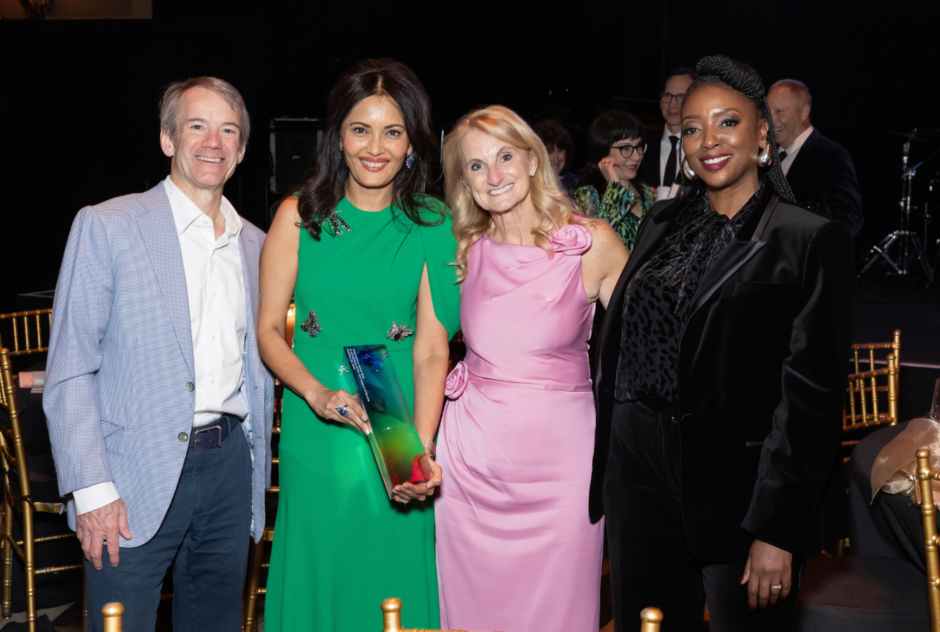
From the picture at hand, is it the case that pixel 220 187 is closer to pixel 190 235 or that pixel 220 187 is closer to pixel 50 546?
pixel 190 235

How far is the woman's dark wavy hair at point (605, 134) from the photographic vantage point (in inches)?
157

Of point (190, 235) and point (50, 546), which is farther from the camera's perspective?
point (50, 546)

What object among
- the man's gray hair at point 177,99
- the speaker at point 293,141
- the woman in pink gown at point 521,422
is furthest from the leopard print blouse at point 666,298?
the speaker at point 293,141

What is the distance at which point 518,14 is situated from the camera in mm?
7996

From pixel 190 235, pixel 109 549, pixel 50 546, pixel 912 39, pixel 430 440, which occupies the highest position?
pixel 912 39

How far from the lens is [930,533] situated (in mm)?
1680

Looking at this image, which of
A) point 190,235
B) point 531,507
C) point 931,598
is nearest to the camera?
point 931,598

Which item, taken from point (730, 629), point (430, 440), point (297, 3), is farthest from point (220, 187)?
point (297, 3)

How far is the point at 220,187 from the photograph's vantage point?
196 centimetres

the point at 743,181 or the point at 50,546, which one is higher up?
the point at 743,181

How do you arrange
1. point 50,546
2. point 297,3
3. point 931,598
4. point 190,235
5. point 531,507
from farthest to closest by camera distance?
point 297,3 → point 50,546 → point 531,507 → point 190,235 → point 931,598

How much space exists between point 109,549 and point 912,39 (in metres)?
8.42

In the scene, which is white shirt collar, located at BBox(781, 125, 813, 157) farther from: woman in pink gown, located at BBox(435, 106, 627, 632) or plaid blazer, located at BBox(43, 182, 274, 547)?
plaid blazer, located at BBox(43, 182, 274, 547)

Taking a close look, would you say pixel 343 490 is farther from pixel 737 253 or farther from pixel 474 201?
pixel 737 253
